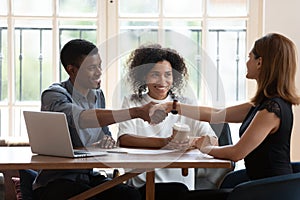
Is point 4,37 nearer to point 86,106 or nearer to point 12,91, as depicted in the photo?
point 12,91

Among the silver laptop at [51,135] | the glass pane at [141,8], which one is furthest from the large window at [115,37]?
the silver laptop at [51,135]

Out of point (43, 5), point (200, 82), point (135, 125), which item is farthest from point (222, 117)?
point (43, 5)

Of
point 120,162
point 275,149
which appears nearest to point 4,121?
point 120,162

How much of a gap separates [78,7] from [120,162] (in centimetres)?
243

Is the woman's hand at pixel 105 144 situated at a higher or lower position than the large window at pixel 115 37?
lower

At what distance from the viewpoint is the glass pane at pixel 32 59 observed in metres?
4.71

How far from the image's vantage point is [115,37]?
15.3ft

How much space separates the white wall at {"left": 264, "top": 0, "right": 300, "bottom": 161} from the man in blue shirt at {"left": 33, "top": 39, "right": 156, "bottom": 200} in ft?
6.05

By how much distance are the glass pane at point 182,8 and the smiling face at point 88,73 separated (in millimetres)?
1757

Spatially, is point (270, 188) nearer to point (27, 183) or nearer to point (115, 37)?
point (27, 183)

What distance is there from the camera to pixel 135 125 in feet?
10.2

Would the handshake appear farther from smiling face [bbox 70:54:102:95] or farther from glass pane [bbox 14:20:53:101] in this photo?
glass pane [bbox 14:20:53:101]

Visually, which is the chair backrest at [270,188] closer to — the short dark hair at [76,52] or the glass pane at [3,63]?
the short dark hair at [76,52]

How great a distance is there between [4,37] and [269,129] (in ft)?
8.85
